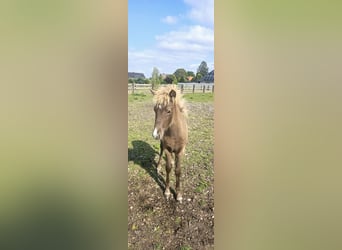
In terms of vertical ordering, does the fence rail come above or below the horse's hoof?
above

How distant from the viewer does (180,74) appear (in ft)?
5.20

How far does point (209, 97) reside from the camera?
158cm

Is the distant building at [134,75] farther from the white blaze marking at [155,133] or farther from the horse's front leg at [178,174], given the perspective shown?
the horse's front leg at [178,174]

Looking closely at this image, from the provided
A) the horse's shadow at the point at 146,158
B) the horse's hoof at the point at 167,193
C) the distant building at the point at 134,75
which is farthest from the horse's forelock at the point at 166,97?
the horse's hoof at the point at 167,193

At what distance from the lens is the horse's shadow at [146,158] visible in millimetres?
1578

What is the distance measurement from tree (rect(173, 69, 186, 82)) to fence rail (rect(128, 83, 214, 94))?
26 mm

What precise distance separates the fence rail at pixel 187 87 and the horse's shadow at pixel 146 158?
0.26 metres

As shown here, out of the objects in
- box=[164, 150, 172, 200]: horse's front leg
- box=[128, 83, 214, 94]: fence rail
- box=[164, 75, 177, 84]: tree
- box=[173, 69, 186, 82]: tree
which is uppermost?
box=[173, 69, 186, 82]: tree

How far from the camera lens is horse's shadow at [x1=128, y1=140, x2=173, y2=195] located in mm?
1578

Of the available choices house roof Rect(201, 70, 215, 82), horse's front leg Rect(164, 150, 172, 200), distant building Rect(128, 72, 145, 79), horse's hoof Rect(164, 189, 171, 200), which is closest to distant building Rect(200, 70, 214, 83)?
house roof Rect(201, 70, 215, 82)

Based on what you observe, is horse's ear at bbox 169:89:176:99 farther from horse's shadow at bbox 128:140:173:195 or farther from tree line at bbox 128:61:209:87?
horse's shadow at bbox 128:140:173:195
